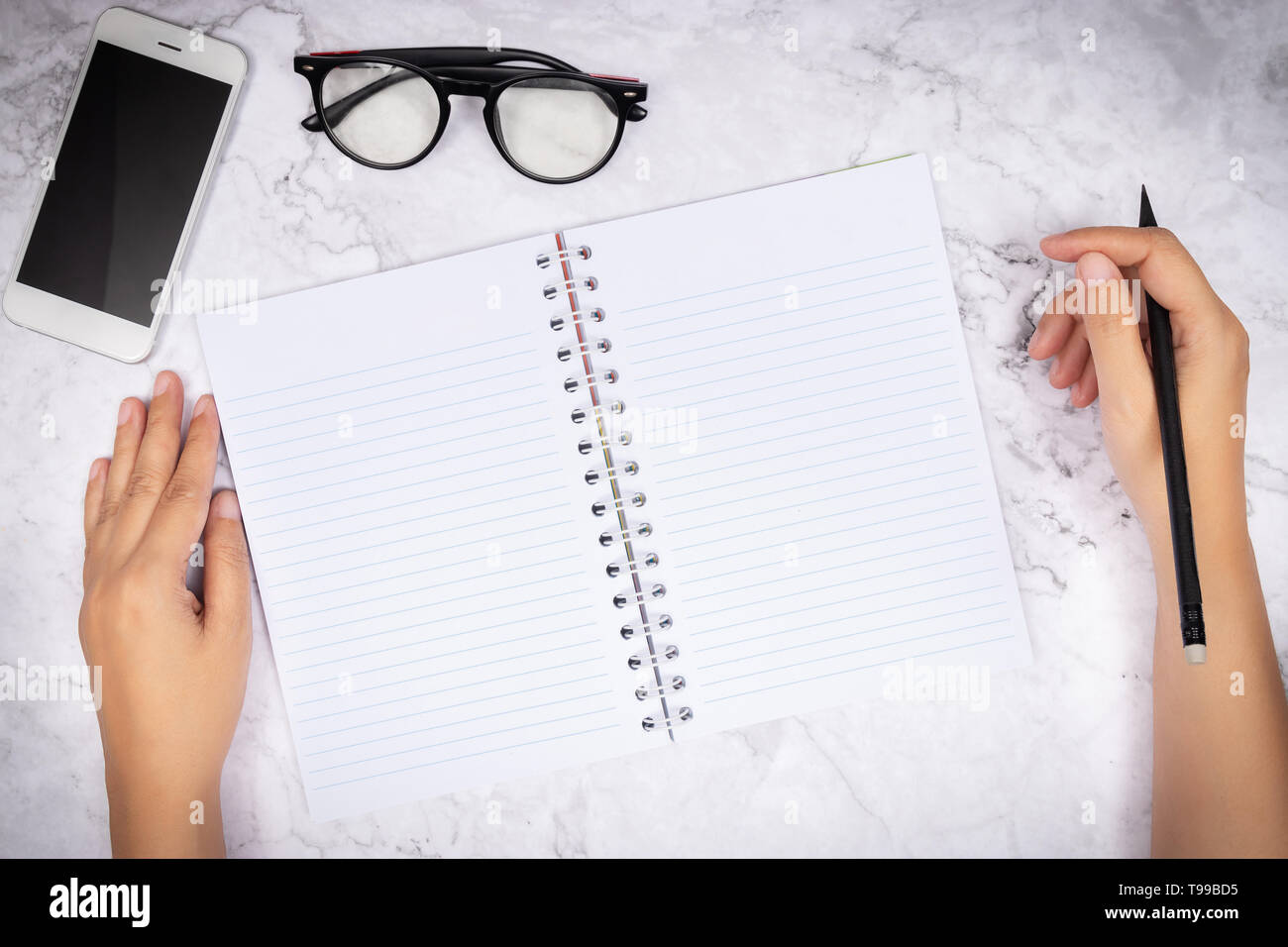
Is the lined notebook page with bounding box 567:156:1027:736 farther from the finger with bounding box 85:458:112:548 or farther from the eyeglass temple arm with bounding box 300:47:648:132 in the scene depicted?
the finger with bounding box 85:458:112:548

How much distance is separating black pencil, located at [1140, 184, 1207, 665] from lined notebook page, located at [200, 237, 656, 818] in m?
0.68

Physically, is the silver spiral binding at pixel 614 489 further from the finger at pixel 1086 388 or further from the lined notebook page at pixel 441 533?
the finger at pixel 1086 388

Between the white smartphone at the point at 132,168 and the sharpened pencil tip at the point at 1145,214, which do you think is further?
the white smartphone at the point at 132,168

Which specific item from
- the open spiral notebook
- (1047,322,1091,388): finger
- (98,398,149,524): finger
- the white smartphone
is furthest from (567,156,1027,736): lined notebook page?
(98,398,149,524): finger

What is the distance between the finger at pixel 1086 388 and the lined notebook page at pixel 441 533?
685 millimetres

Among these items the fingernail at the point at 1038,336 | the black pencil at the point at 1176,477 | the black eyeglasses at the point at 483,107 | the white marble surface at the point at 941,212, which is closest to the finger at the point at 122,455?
the white marble surface at the point at 941,212

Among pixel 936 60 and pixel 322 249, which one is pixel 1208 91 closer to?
pixel 936 60

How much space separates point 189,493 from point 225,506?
0.05m

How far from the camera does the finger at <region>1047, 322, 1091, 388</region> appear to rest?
1142 mm

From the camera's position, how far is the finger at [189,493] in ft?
3.74

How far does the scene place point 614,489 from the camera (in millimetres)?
1174

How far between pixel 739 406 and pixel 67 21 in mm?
1083

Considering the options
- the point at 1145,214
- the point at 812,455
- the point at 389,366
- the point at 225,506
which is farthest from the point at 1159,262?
the point at 225,506

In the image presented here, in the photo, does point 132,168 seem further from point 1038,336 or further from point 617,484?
point 1038,336
